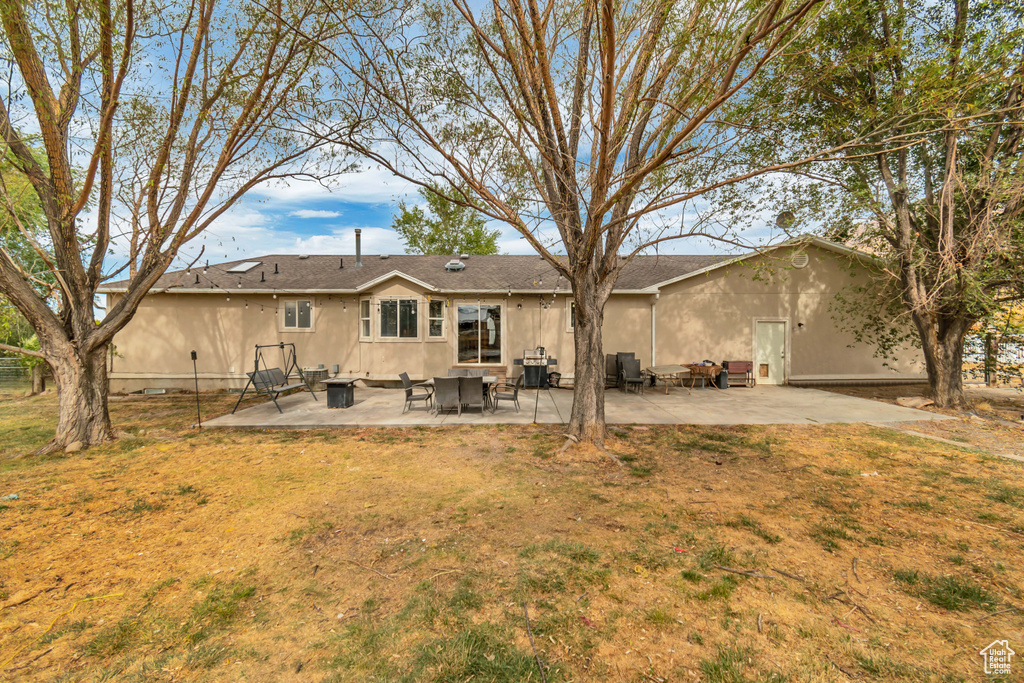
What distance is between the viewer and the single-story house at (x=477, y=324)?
41.2ft

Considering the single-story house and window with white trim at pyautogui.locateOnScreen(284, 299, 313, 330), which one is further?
window with white trim at pyautogui.locateOnScreen(284, 299, 313, 330)

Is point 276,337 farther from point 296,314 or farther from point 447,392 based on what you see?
point 447,392

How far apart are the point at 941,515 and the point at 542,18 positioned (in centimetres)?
718

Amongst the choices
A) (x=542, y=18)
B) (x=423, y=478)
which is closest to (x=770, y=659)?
(x=423, y=478)

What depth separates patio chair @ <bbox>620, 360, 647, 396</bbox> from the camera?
466 inches

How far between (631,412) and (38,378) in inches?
682

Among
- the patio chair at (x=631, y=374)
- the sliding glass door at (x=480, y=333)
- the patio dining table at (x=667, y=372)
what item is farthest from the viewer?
the sliding glass door at (x=480, y=333)

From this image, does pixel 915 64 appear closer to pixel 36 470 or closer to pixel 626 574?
pixel 626 574

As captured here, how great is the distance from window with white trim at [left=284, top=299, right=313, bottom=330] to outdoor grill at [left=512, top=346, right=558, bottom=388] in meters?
6.89

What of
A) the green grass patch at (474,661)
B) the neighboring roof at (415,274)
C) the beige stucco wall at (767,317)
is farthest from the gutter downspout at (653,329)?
the green grass patch at (474,661)

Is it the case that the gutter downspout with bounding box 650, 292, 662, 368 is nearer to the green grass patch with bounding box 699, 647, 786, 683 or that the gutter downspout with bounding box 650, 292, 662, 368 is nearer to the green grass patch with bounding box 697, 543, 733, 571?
the green grass patch with bounding box 697, 543, 733, 571

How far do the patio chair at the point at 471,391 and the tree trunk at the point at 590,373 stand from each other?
281 cm

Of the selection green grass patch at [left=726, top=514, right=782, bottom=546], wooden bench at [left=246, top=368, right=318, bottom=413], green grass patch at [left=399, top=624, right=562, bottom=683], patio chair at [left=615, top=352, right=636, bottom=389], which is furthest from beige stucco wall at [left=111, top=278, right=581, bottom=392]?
green grass patch at [left=399, top=624, right=562, bottom=683]

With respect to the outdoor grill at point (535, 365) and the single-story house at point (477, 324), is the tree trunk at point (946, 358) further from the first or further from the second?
the outdoor grill at point (535, 365)
